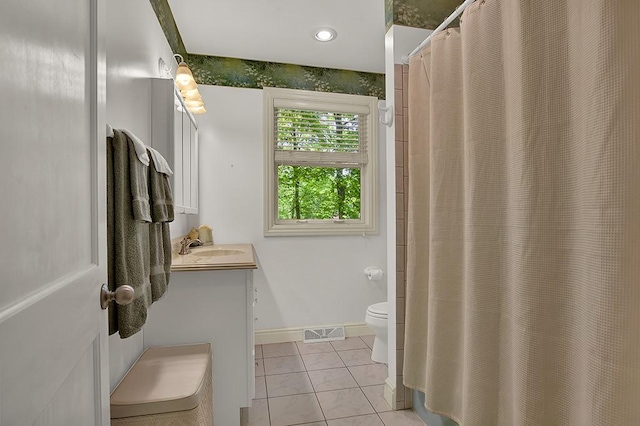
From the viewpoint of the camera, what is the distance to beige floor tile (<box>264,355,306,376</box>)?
95.7 inches

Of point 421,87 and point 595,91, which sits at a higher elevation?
point 421,87

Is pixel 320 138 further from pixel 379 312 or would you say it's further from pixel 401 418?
pixel 401 418

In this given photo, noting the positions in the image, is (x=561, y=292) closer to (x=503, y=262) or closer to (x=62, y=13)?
(x=503, y=262)

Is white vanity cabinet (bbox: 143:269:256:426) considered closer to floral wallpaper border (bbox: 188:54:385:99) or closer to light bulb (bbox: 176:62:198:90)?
light bulb (bbox: 176:62:198:90)

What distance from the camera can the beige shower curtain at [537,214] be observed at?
78 cm

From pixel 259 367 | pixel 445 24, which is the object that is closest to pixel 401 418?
pixel 259 367

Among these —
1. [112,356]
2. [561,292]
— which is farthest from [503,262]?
[112,356]

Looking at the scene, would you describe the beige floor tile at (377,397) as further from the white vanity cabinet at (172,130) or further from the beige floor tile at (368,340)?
the white vanity cabinet at (172,130)

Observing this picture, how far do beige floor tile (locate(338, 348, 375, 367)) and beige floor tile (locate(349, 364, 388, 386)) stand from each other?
0.07 m

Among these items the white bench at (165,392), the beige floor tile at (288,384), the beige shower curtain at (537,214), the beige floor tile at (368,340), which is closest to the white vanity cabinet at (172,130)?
the white bench at (165,392)

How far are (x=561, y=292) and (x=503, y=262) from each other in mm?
234

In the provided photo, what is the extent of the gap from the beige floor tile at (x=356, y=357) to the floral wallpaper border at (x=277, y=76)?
2.35 m

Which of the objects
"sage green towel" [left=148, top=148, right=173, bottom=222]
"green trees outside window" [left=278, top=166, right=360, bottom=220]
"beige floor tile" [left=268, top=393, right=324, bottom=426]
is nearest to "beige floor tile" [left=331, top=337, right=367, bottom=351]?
"beige floor tile" [left=268, top=393, right=324, bottom=426]

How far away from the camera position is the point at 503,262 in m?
1.17
